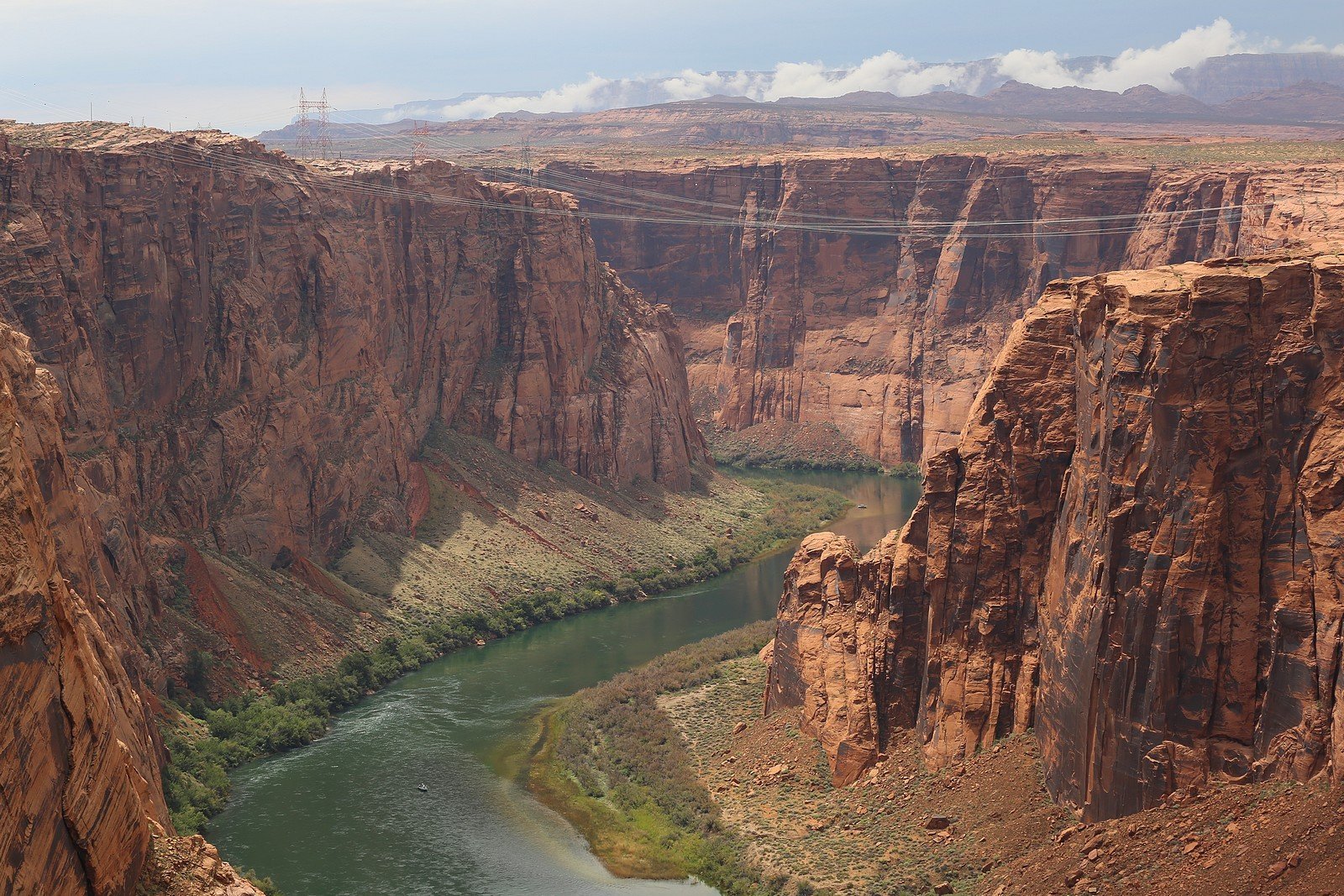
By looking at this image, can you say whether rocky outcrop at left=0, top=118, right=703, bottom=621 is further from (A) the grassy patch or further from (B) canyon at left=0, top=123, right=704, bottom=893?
(A) the grassy patch

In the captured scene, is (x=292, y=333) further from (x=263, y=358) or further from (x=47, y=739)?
(x=47, y=739)

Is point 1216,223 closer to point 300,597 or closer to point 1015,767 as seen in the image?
point 300,597

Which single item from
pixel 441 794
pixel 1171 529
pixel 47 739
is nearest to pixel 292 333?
pixel 441 794

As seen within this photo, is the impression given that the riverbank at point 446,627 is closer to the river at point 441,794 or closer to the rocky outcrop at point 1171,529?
the river at point 441,794

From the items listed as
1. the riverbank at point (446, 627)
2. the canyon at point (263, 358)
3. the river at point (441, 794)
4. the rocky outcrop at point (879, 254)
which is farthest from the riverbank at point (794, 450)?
the river at point (441, 794)

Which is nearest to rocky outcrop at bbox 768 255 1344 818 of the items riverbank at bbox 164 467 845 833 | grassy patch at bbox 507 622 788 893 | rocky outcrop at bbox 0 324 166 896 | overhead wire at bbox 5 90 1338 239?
grassy patch at bbox 507 622 788 893

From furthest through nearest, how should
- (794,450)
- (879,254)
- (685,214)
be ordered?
(685,214) < (879,254) < (794,450)
